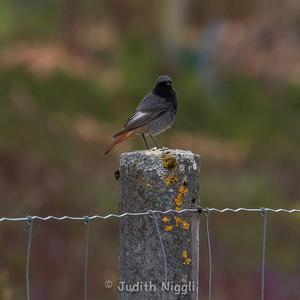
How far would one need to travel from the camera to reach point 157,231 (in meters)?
4.37

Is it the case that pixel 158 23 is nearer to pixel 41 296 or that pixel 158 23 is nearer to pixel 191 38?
pixel 191 38

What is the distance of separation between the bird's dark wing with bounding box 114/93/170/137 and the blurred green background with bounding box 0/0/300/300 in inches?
57.2

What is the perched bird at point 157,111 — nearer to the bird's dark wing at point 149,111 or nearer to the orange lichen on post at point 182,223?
the bird's dark wing at point 149,111

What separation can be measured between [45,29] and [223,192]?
1592 cm

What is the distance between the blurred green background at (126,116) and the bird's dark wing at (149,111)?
1.45m

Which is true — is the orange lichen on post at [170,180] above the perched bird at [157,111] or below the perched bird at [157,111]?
below

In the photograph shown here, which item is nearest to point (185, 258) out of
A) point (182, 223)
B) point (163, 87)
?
point (182, 223)

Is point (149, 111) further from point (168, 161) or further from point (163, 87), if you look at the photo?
point (168, 161)

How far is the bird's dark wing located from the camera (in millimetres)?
7238

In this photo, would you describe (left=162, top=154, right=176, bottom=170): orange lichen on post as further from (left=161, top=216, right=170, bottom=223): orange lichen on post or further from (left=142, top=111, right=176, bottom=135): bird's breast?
(left=142, top=111, right=176, bottom=135): bird's breast

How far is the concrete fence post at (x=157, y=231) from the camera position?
4363 mm

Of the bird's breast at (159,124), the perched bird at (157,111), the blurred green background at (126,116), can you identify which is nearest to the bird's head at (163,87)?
the perched bird at (157,111)

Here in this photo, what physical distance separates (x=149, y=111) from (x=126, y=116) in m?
13.3

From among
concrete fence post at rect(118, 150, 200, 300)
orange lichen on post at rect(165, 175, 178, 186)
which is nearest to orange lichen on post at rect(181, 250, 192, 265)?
concrete fence post at rect(118, 150, 200, 300)
